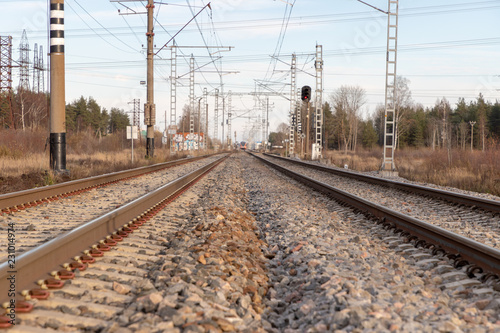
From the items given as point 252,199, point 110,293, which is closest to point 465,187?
point 252,199

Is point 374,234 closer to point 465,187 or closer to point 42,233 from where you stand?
point 42,233

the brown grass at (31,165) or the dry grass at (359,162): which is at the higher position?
the brown grass at (31,165)

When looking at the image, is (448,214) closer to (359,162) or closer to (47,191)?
(47,191)

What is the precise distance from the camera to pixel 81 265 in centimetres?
412

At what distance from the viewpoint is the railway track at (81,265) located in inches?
121

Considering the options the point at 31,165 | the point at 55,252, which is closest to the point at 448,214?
the point at 55,252

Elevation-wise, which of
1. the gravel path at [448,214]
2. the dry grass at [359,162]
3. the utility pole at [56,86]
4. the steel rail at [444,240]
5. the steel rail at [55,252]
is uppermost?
the utility pole at [56,86]

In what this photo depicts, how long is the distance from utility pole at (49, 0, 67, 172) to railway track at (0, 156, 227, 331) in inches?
373

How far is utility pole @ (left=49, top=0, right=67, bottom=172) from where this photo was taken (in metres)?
14.8

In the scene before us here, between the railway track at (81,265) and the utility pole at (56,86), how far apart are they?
31.1 feet

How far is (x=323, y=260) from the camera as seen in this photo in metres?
5.05

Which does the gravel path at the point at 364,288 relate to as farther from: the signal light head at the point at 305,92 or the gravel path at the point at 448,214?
the signal light head at the point at 305,92

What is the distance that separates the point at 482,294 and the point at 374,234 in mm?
3033

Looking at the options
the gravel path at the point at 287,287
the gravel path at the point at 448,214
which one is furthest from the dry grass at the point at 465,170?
the gravel path at the point at 287,287
